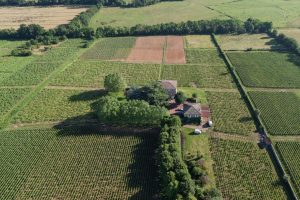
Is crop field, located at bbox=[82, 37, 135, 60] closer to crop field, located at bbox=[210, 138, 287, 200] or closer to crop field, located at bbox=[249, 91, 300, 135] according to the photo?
crop field, located at bbox=[249, 91, 300, 135]

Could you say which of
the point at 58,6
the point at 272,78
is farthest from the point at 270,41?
the point at 58,6

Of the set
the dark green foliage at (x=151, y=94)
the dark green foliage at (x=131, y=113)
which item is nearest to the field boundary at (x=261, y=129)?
the dark green foliage at (x=151, y=94)

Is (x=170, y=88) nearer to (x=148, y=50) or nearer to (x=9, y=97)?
(x=148, y=50)

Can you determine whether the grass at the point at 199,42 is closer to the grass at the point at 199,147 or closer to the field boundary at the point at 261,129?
the field boundary at the point at 261,129

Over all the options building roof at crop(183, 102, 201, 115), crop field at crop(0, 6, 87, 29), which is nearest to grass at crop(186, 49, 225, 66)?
building roof at crop(183, 102, 201, 115)

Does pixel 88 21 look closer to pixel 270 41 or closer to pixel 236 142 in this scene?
pixel 270 41
